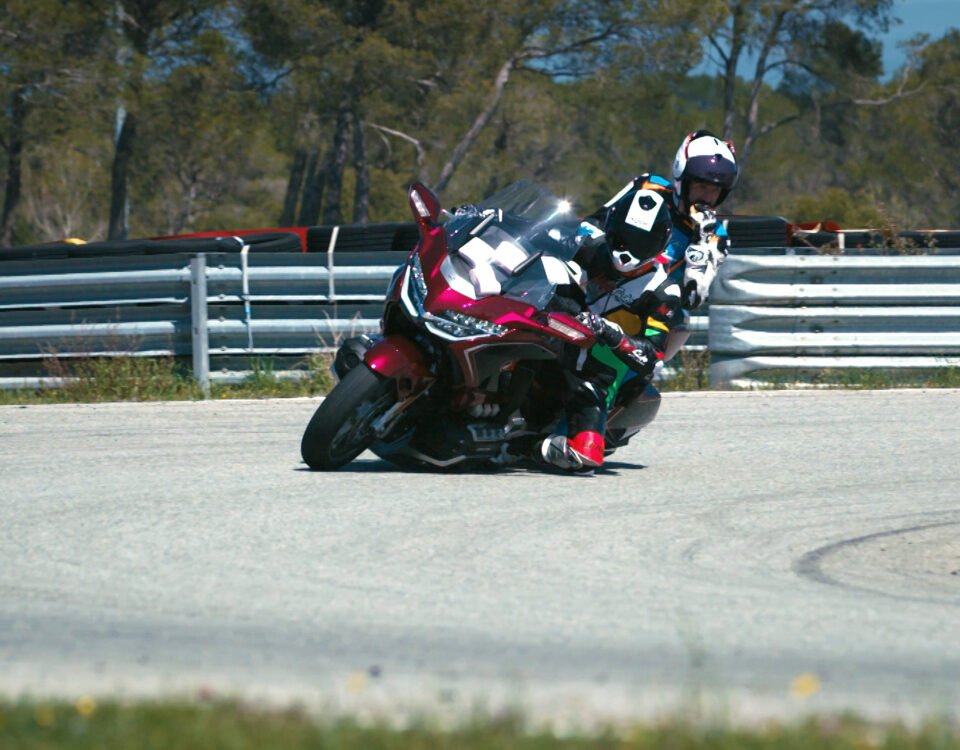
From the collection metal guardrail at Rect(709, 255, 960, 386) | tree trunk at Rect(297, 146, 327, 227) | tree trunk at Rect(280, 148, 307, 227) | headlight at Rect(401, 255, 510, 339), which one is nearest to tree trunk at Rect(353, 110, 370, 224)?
tree trunk at Rect(297, 146, 327, 227)

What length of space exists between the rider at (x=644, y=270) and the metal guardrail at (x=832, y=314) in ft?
12.5

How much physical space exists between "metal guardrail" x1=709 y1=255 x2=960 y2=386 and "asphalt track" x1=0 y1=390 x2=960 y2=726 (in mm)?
2666

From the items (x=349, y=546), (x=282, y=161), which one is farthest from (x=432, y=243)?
(x=282, y=161)

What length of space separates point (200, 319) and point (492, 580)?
657 centimetres

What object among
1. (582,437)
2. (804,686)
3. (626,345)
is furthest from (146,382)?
(804,686)

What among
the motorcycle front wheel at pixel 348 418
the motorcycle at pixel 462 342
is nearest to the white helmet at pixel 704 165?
the motorcycle at pixel 462 342

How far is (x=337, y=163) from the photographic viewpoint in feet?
110

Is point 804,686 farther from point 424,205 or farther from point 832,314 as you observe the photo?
point 832,314

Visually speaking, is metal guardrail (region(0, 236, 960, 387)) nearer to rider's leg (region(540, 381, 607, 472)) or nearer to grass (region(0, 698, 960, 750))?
rider's leg (region(540, 381, 607, 472))

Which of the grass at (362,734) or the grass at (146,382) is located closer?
the grass at (362,734)

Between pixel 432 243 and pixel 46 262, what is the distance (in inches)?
222

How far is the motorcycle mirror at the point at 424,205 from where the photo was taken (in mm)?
7199

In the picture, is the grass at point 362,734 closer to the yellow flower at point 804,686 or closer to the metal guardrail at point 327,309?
the yellow flower at point 804,686

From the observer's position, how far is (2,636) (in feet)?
14.5
